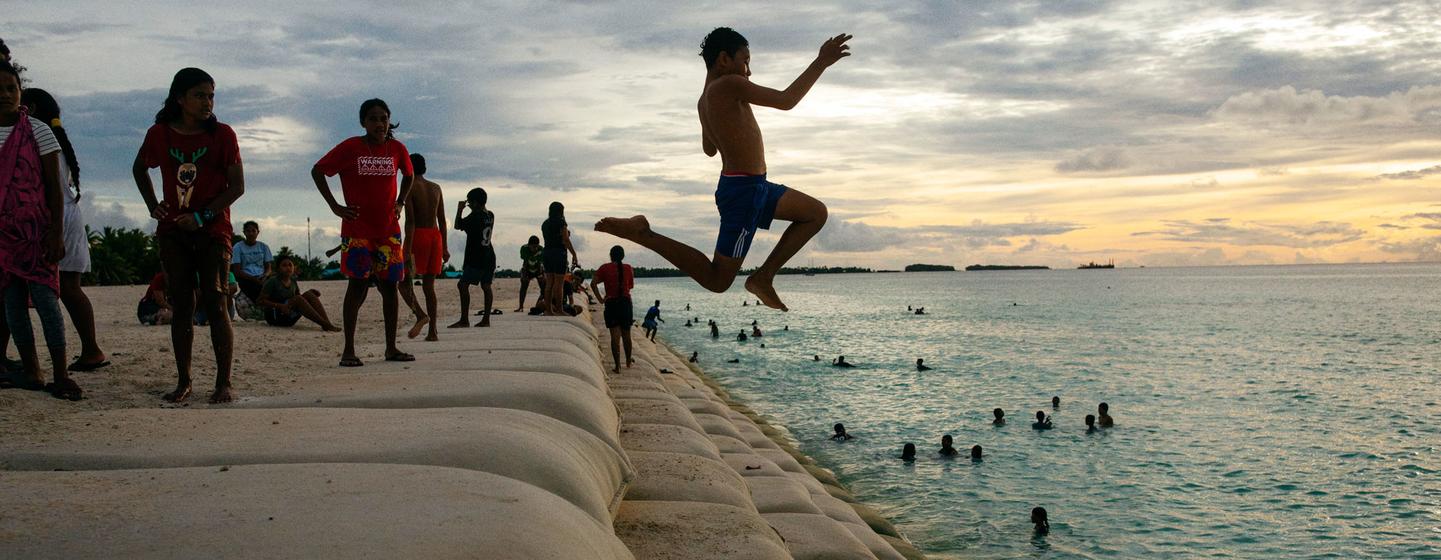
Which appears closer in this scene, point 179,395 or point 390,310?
point 179,395

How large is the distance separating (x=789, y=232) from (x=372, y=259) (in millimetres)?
4383

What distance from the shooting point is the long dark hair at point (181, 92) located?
225 inches

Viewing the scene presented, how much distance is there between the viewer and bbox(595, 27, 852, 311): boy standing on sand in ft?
12.8

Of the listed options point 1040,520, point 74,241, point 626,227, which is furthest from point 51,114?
point 1040,520

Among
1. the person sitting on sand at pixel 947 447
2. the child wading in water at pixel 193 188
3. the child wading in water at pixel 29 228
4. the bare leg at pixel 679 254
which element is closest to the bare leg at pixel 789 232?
the bare leg at pixel 679 254

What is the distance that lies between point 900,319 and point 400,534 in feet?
216

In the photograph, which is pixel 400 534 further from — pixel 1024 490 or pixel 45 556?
pixel 1024 490

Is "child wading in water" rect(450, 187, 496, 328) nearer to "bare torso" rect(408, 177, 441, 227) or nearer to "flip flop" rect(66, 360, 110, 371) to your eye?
"bare torso" rect(408, 177, 441, 227)

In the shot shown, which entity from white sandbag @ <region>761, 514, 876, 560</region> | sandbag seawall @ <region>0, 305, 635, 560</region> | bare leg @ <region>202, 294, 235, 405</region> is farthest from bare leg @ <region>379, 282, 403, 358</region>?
→ white sandbag @ <region>761, 514, 876, 560</region>

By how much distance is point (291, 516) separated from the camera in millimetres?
3348

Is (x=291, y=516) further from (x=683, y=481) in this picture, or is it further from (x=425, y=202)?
(x=425, y=202)

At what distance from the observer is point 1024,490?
48.4 ft

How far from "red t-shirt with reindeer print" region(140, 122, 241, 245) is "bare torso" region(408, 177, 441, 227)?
4.16 m

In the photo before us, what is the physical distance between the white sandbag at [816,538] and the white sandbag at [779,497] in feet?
0.75
